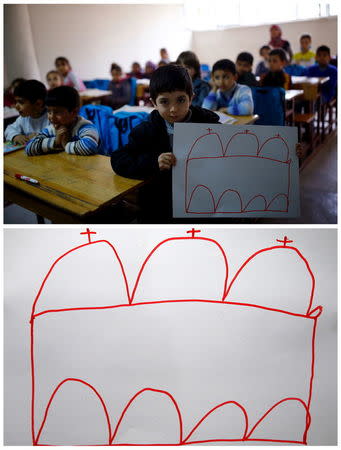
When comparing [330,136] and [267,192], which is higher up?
[330,136]

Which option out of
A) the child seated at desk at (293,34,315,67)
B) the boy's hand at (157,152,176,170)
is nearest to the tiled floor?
the boy's hand at (157,152,176,170)

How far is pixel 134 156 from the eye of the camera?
1.12 metres

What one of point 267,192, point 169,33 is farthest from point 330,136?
point 169,33

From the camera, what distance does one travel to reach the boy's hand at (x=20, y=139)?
1515 mm

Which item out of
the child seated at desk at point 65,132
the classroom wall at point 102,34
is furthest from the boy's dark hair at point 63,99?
the classroom wall at point 102,34

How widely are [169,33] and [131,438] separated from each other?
8.41 m

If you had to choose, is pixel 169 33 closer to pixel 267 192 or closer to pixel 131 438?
pixel 267 192

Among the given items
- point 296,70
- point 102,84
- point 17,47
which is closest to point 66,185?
point 17,47

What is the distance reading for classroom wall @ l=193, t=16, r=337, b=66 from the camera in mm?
6977

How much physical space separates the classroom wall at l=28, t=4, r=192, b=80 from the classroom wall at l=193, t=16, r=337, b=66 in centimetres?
68

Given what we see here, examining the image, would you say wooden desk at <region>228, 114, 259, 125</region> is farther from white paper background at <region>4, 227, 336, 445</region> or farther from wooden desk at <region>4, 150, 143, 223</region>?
white paper background at <region>4, 227, 336, 445</region>

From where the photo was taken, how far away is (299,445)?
76 cm

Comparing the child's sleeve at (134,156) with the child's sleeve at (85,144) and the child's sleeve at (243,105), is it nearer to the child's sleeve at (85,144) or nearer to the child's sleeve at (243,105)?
the child's sleeve at (85,144)

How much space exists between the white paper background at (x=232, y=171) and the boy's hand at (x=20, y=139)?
0.85 m
